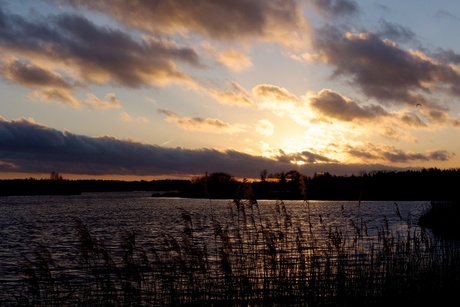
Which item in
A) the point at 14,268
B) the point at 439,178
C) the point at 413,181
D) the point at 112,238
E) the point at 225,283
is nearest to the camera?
the point at 225,283

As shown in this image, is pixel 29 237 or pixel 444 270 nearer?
pixel 444 270

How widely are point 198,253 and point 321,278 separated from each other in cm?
450

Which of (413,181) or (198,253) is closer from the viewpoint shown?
(198,253)

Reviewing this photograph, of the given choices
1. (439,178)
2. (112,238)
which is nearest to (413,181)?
(439,178)

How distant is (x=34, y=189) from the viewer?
190 meters

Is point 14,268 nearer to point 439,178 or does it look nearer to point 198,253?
point 198,253

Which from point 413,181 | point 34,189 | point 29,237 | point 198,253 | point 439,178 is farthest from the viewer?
point 34,189

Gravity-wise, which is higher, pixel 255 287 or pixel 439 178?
pixel 439 178

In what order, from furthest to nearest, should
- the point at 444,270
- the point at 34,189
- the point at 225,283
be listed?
the point at 34,189, the point at 444,270, the point at 225,283

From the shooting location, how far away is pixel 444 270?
17625mm

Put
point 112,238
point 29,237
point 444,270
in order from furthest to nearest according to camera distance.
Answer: point 29,237
point 112,238
point 444,270

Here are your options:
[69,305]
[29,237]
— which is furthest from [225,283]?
[29,237]

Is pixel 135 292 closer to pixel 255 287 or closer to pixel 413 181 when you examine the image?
pixel 255 287

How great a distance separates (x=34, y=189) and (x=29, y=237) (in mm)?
154913
